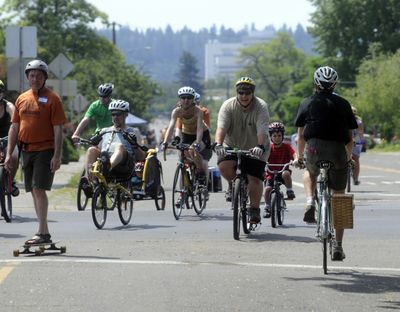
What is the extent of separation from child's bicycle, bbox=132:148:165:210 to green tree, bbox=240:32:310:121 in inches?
4987

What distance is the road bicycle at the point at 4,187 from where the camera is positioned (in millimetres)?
16531

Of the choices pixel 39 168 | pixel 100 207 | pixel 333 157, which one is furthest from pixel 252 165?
pixel 333 157

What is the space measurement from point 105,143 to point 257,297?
738 centimetres

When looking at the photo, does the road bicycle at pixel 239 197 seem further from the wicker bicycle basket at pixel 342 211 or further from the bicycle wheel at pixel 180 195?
the wicker bicycle basket at pixel 342 211

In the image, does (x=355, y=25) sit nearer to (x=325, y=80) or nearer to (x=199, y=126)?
(x=199, y=126)

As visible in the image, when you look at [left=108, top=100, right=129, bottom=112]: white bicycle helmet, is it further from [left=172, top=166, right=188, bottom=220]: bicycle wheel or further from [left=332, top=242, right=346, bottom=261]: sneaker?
[left=332, top=242, right=346, bottom=261]: sneaker

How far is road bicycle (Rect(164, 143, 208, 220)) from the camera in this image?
17500 mm

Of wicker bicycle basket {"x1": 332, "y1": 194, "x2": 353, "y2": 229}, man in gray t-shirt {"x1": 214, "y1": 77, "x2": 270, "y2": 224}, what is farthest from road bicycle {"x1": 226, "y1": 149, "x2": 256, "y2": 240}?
wicker bicycle basket {"x1": 332, "y1": 194, "x2": 353, "y2": 229}

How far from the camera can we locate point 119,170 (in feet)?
53.4

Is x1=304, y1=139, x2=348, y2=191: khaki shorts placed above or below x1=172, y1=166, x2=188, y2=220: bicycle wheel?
above

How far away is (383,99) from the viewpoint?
84.9 metres

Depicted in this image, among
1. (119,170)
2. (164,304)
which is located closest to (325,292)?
(164,304)

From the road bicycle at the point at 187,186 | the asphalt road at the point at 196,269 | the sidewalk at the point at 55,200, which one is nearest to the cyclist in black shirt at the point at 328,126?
the asphalt road at the point at 196,269

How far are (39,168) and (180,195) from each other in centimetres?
530
